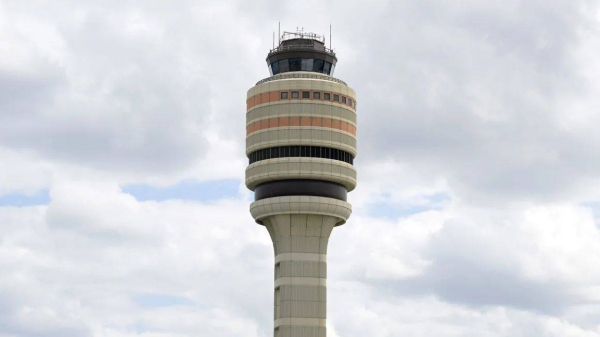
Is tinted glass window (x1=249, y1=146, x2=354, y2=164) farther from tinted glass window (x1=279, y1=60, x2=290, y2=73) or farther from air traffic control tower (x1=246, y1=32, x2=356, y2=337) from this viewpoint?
tinted glass window (x1=279, y1=60, x2=290, y2=73)

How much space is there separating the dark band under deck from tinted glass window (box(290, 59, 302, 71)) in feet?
59.6

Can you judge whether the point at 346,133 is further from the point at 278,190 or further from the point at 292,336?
the point at 292,336

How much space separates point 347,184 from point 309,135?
31.7 ft

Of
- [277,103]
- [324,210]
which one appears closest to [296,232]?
[324,210]

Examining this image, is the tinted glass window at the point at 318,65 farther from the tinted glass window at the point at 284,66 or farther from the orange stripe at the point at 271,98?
the orange stripe at the point at 271,98

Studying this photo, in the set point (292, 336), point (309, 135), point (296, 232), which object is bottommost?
point (292, 336)

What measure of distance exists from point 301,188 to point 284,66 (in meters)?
20.3

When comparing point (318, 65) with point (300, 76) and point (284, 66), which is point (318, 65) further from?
point (284, 66)

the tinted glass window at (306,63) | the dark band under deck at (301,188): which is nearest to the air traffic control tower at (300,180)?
the dark band under deck at (301,188)

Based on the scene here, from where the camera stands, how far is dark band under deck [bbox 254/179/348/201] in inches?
7244

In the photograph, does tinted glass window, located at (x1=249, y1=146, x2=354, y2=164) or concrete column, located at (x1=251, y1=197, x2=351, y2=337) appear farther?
tinted glass window, located at (x1=249, y1=146, x2=354, y2=164)

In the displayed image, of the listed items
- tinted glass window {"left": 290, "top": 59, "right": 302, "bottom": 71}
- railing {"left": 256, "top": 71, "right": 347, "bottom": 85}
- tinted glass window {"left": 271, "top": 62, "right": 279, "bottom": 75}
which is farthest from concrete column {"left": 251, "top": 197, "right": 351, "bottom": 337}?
tinted glass window {"left": 271, "top": 62, "right": 279, "bottom": 75}

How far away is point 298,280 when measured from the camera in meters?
184

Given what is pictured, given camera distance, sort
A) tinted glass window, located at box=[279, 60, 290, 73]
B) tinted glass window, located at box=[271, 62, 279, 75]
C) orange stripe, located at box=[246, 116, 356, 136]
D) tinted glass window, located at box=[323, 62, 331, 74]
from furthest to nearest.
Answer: tinted glass window, located at box=[271, 62, 279, 75], tinted glass window, located at box=[323, 62, 331, 74], tinted glass window, located at box=[279, 60, 290, 73], orange stripe, located at box=[246, 116, 356, 136]
